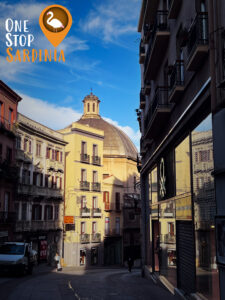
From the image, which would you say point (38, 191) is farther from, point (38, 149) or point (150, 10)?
point (150, 10)

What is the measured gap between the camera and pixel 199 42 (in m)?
10.0

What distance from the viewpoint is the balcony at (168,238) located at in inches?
603

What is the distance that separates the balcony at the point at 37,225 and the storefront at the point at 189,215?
2219 centimetres

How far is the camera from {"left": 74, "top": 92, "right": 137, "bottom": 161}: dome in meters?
65.1

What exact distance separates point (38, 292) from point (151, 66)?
424 inches

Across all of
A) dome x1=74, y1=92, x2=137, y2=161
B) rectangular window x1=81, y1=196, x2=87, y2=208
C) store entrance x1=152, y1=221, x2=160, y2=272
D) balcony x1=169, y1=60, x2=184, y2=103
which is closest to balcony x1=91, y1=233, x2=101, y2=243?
rectangular window x1=81, y1=196, x2=87, y2=208

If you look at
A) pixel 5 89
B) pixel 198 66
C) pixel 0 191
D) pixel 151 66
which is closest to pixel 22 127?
pixel 5 89

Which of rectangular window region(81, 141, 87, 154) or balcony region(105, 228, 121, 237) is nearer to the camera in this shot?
rectangular window region(81, 141, 87, 154)

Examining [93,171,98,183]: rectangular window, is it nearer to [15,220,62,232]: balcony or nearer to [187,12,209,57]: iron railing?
[15,220,62,232]: balcony

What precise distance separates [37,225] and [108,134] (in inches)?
1213

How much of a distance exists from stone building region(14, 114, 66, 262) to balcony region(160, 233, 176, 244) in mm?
22758

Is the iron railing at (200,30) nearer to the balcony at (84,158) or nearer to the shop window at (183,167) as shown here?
the shop window at (183,167)

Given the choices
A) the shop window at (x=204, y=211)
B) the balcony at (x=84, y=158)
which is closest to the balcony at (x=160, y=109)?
the shop window at (x=204, y=211)

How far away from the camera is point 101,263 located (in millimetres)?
50938
